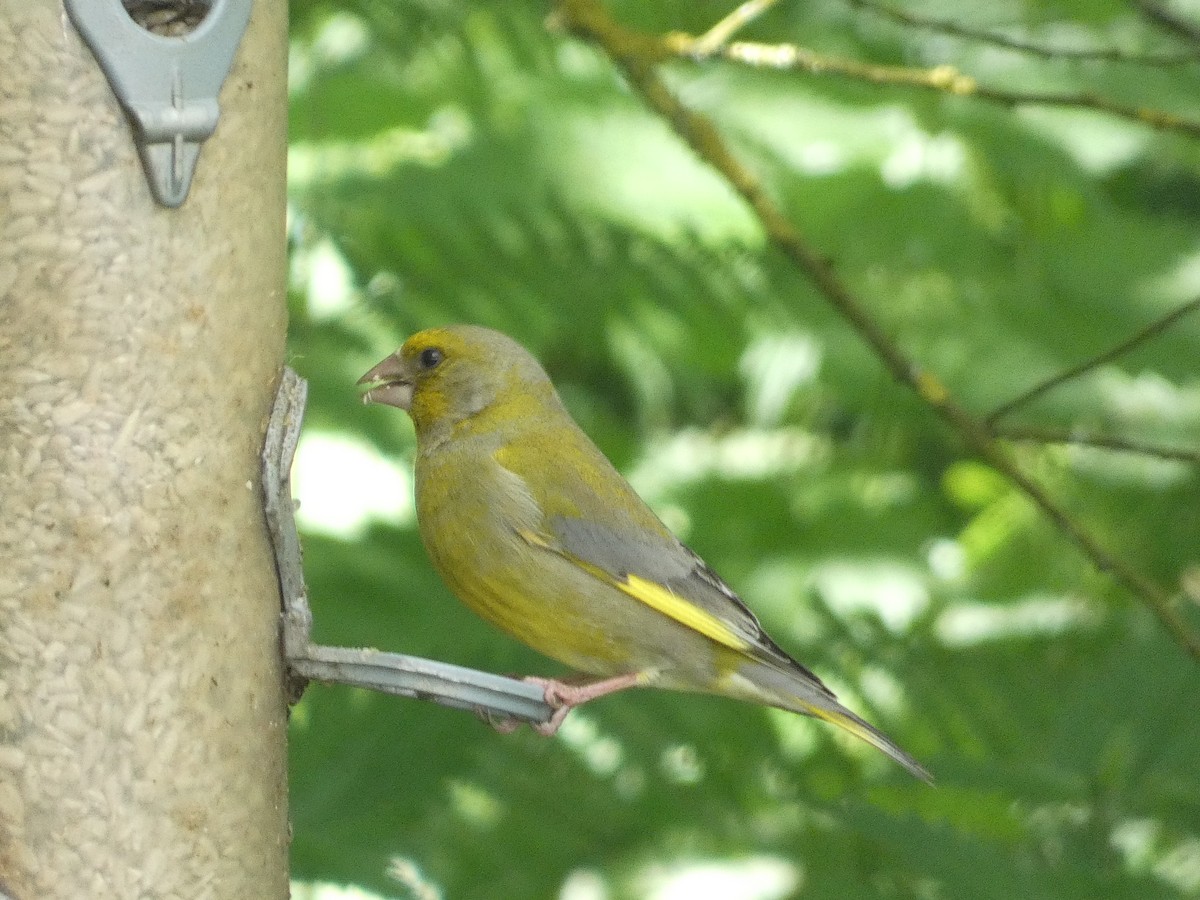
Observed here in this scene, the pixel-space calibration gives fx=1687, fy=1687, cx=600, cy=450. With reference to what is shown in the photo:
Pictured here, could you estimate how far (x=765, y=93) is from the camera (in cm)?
550

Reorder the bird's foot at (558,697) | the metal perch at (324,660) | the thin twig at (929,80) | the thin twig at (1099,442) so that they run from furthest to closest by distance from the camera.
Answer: the thin twig at (929,80)
the thin twig at (1099,442)
the bird's foot at (558,697)
the metal perch at (324,660)

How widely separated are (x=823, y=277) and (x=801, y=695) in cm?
90

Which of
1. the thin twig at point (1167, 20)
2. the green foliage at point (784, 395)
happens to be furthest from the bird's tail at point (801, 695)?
the thin twig at point (1167, 20)

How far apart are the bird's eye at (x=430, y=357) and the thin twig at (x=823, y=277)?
739 mm

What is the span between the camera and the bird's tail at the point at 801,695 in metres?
3.39

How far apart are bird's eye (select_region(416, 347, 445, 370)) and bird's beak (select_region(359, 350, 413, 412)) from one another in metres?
0.04

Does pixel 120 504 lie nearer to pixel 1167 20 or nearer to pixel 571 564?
pixel 571 564

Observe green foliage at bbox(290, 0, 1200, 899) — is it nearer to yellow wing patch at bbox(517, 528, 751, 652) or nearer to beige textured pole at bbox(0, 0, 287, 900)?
yellow wing patch at bbox(517, 528, 751, 652)

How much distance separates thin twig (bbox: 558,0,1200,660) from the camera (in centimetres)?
339

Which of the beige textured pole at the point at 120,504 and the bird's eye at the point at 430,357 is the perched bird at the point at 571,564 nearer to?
the bird's eye at the point at 430,357

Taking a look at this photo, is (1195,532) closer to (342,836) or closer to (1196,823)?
(1196,823)

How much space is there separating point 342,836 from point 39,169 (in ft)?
5.02

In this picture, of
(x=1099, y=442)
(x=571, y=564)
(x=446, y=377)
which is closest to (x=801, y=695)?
(x=571, y=564)

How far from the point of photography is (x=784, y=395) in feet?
19.0
